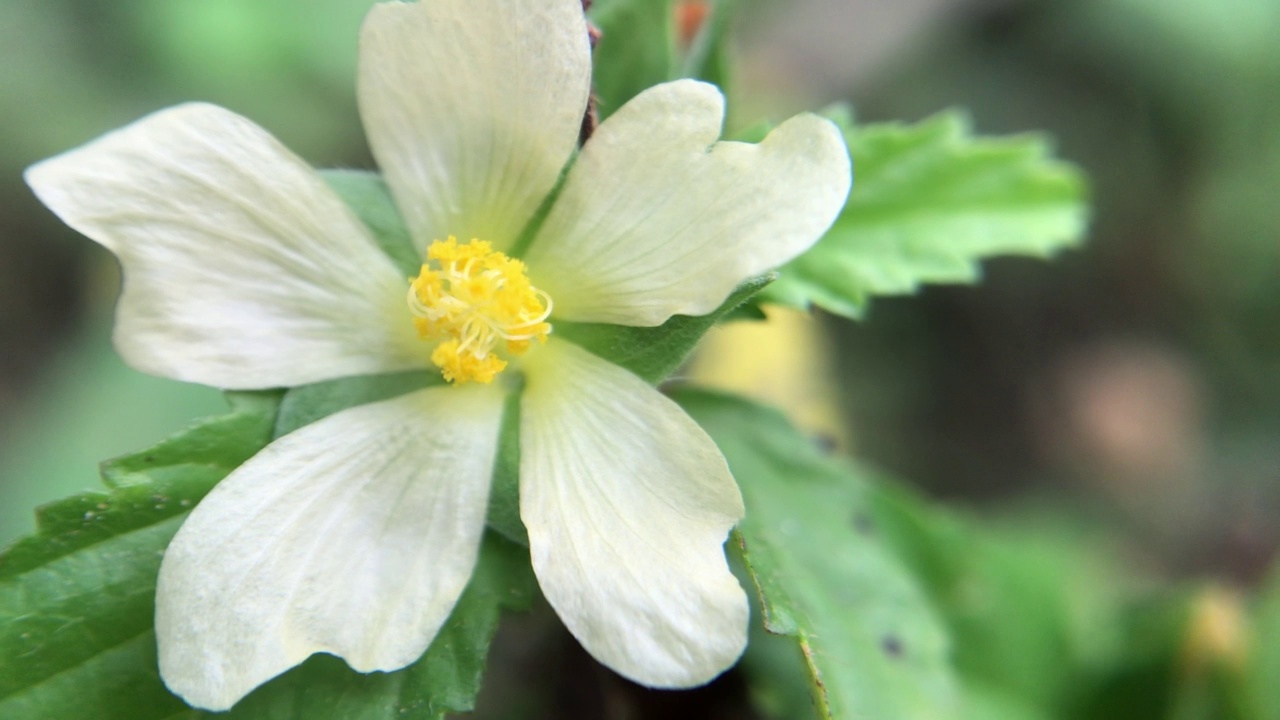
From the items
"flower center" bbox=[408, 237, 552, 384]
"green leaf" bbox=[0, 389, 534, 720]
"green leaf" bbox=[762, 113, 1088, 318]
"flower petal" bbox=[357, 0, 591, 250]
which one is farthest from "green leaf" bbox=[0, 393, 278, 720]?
"green leaf" bbox=[762, 113, 1088, 318]

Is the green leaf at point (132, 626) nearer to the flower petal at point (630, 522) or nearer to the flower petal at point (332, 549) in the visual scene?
the flower petal at point (332, 549)

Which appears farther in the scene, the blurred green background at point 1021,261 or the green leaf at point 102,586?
the blurred green background at point 1021,261

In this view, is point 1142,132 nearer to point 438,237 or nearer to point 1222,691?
point 1222,691

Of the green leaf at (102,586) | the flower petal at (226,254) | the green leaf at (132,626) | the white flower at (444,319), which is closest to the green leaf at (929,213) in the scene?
the white flower at (444,319)

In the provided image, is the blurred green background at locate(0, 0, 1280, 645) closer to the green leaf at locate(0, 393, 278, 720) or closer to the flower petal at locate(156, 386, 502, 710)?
the green leaf at locate(0, 393, 278, 720)

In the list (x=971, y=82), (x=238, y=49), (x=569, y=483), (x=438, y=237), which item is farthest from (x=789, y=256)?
(x=971, y=82)
